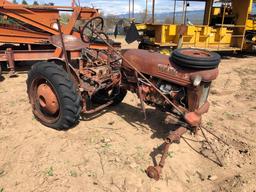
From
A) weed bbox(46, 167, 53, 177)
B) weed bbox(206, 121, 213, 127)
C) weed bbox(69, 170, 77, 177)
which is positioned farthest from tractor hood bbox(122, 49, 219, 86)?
weed bbox(46, 167, 53, 177)

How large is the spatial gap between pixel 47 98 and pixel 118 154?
1353mm

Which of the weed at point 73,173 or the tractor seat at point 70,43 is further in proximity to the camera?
the tractor seat at point 70,43

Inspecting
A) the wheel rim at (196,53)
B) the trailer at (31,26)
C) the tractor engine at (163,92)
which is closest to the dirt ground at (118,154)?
the tractor engine at (163,92)

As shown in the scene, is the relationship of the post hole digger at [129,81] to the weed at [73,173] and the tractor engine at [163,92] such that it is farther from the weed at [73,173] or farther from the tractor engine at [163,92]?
the weed at [73,173]

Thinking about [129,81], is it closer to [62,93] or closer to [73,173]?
[62,93]

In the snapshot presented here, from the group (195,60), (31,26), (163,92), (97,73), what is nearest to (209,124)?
(163,92)

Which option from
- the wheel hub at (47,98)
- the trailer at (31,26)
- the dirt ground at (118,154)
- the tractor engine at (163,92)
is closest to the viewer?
the dirt ground at (118,154)

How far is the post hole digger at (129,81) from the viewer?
3480 mm

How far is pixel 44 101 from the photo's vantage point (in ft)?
13.9

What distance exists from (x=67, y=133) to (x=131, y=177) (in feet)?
4.56

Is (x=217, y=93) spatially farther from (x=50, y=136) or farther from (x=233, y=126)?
(x=50, y=136)

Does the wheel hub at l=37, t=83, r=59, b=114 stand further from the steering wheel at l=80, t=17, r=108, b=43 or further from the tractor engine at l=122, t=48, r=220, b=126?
the tractor engine at l=122, t=48, r=220, b=126

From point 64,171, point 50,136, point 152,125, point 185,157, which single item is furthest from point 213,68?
point 50,136

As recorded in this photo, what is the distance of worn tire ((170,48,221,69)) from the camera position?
132 inches
